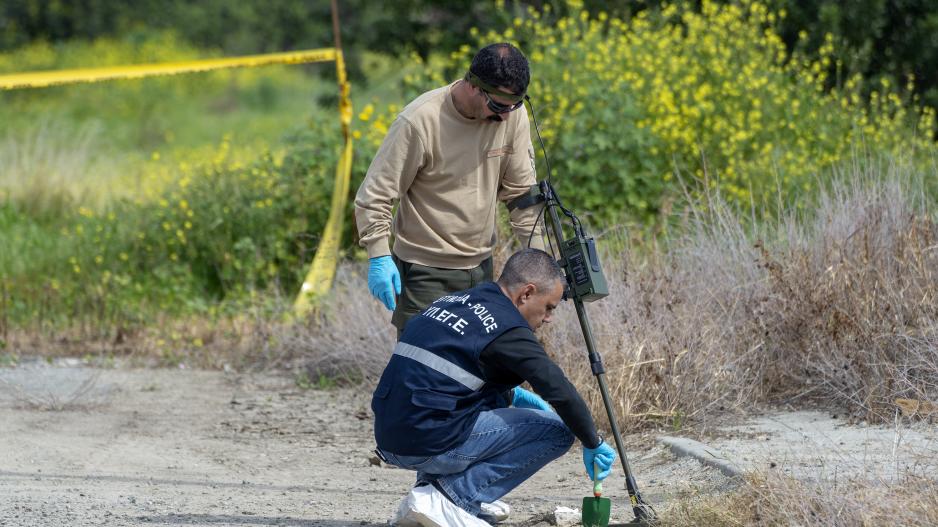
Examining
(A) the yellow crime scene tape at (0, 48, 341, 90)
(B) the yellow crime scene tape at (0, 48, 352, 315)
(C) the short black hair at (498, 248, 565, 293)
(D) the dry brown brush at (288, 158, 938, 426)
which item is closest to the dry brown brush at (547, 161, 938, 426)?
(D) the dry brown brush at (288, 158, 938, 426)

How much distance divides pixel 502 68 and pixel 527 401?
1.25 meters

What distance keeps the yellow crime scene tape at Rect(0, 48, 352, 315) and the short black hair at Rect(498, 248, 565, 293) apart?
3.85 meters

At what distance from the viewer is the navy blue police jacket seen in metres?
4.11

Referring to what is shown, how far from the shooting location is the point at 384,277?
4777mm

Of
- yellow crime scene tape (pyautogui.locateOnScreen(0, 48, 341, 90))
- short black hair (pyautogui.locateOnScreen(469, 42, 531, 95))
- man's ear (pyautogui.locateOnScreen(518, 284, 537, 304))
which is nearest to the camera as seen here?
man's ear (pyautogui.locateOnScreen(518, 284, 537, 304))

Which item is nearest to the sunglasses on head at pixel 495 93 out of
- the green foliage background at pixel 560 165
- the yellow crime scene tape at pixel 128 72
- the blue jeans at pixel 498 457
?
the blue jeans at pixel 498 457

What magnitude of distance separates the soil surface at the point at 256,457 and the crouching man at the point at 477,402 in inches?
19.5

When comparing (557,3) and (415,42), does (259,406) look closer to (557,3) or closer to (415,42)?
(557,3)

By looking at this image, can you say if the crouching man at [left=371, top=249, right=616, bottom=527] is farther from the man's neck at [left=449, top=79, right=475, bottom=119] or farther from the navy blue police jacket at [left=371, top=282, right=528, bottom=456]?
the man's neck at [left=449, top=79, right=475, bottom=119]

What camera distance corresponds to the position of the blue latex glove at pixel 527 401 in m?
4.69

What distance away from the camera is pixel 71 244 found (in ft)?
31.3

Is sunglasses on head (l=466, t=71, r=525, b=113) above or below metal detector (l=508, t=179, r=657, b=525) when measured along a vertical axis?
above

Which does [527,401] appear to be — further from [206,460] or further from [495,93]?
[206,460]

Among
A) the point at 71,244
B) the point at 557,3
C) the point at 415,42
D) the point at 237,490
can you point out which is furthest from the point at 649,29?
the point at 237,490
